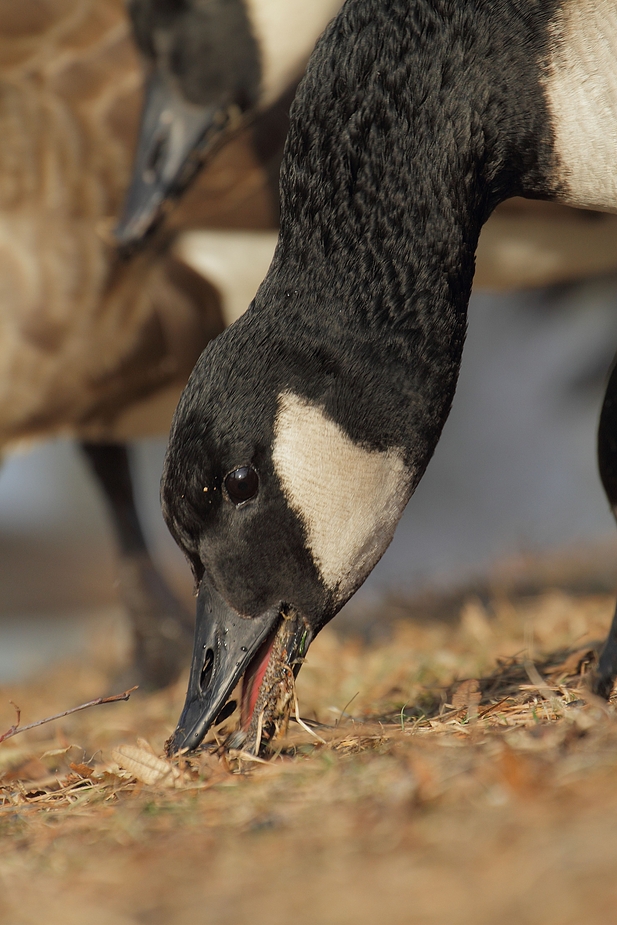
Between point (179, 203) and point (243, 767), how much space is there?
2.52 meters

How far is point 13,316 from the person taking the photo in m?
3.97

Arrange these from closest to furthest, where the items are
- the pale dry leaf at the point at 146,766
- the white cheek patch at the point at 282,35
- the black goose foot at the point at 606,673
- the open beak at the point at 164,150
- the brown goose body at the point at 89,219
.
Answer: the pale dry leaf at the point at 146,766, the black goose foot at the point at 606,673, the open beak at the point at 164,150, the white cheek patch at the point at 282,35, the brown goose body at the point at 89,219

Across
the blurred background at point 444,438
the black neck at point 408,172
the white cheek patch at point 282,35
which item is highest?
the white cheek patch at point 282,35

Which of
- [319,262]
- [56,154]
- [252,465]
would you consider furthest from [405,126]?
[56,154]

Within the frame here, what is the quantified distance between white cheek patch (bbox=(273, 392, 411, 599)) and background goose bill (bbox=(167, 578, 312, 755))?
0.15 meters

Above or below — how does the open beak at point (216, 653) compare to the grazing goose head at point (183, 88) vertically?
below

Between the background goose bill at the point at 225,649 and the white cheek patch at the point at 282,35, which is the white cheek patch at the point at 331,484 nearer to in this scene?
the background goose bill at the point at 225,649

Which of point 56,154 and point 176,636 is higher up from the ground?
point 56,154

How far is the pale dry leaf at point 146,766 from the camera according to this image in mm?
1923

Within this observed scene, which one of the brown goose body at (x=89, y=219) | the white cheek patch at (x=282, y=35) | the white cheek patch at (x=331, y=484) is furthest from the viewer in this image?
the brown goose body at (x=89, y=219)

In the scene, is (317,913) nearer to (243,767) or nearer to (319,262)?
(243,767)

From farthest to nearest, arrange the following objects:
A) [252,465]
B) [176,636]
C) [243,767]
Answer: [176,636] → [252,465] → [243,767]

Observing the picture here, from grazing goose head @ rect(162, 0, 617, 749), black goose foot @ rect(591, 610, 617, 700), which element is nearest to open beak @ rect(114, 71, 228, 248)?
grazing goose head @ rect(162, 0, 617, 749)

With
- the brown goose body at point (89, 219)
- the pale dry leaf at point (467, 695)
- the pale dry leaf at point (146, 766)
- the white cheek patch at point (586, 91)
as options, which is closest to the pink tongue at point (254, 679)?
the pale dry leaf at point (146, 766)
